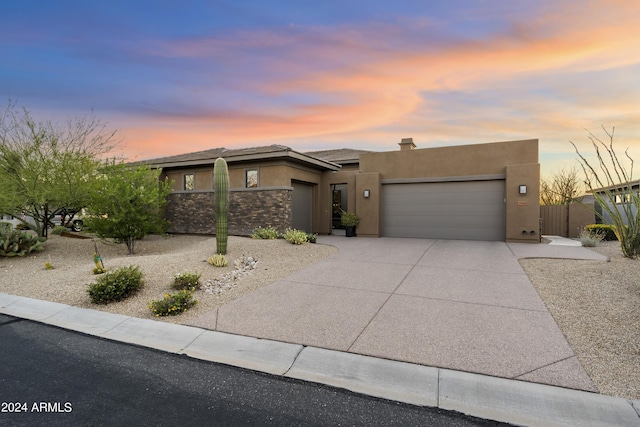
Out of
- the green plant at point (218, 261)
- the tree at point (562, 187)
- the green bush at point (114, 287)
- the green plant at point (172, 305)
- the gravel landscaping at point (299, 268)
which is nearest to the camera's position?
the gravel landscaping at point (299, 268)

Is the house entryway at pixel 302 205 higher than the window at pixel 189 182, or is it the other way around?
the window at pixel 189 182

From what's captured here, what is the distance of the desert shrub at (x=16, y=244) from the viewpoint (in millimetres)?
11962

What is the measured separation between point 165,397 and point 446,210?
569 inches

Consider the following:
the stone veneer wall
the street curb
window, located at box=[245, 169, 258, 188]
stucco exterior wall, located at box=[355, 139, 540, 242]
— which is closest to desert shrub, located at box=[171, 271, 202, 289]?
the street curb

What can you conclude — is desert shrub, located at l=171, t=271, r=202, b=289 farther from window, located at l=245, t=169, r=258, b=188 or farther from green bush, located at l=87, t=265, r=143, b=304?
window, located at l=245, t=169, r=258, b=188

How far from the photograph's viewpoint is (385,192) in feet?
55.6

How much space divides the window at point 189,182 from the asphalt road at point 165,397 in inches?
555

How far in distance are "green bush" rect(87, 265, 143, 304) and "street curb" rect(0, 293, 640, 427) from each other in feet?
3.77

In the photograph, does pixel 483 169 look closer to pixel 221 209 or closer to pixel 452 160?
pixel 452 160

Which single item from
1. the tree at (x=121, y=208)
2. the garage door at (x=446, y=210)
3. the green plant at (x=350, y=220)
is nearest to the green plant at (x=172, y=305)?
the tree at (x=121, y=208)

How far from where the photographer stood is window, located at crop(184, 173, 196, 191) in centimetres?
1802

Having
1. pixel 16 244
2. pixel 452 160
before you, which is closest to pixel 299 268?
pixel 452 160

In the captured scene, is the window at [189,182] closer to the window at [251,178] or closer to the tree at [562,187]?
the window at [251,178]

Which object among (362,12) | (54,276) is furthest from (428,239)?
(54,276)
